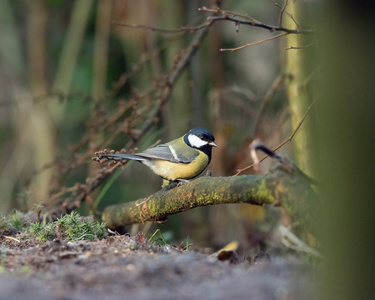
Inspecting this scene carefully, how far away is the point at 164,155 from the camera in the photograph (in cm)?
449

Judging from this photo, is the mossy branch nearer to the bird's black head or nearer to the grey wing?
the grey wing

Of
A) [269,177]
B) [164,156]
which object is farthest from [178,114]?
[269,177]

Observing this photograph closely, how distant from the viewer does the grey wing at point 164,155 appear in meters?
4.43

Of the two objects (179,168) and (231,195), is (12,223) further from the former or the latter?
(231,195)

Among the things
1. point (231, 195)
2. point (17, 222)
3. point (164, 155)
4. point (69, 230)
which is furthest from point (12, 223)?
point (231, 195)

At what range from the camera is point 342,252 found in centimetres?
197

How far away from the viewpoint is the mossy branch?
254 centimetres

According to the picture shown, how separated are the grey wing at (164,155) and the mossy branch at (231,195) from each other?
1.46 ft

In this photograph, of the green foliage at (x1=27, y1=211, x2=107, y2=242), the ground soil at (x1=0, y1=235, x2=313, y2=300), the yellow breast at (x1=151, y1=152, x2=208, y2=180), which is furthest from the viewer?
the yellow breast at (x1=151, y1=152, x2=208, y2=180)

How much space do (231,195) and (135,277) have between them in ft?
2.69

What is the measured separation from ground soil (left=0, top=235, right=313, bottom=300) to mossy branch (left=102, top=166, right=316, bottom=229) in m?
0.27

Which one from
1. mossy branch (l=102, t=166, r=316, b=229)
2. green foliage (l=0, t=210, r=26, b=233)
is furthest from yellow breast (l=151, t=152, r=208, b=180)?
green foliage (l=0, t=210, r=26, b=233)

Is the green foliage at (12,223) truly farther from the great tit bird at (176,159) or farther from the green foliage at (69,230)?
the great tit bird at (176,159)

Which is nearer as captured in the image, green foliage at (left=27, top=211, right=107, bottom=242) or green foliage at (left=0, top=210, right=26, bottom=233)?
green foliage at (left=27, top=211, right=107, bottom=242)
